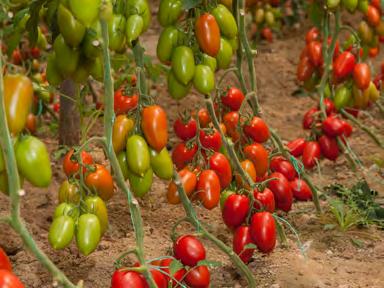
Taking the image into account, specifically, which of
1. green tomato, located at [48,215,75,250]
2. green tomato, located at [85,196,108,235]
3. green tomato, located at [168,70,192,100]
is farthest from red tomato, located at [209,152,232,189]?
green tomato, located at [48,215,75,250]

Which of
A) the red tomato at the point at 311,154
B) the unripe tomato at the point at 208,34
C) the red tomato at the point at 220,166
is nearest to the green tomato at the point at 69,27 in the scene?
the unripe tomato at the point at 208,34

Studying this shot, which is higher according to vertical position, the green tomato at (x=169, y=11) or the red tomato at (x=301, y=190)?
the green tomato at (x=169, y=11)

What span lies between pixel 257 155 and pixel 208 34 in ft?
1.90

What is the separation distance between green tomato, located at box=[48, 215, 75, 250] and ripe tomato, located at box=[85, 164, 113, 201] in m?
0.19

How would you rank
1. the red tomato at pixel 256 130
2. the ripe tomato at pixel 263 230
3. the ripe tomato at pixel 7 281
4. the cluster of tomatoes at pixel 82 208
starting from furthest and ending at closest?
the red tomato at pixel 256 130
the ripe tomato at pixel 263 230
the cluster of tomatoes at pixel 82 208
the ripe tomato at pixel 7 281

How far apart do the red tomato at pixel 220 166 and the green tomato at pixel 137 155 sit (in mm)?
445

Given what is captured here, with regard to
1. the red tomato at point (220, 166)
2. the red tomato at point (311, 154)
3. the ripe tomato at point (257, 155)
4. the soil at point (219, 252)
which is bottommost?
the soil at point (219, 252)

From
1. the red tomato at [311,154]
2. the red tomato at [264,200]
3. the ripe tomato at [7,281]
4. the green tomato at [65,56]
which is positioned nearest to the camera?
the ripe tomato at [7,281]

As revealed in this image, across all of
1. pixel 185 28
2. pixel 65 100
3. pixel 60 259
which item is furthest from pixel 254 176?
pixel 65 100

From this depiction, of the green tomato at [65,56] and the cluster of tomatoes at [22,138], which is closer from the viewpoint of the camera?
the cluster of tomatoes at [22,138]

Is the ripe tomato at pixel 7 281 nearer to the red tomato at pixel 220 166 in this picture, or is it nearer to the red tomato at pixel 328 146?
the red tomato at pixel 220 166

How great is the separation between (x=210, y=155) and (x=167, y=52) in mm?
418

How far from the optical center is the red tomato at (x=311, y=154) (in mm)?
3064

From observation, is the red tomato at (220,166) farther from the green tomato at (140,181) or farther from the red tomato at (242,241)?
the green tomato at (140,181)
